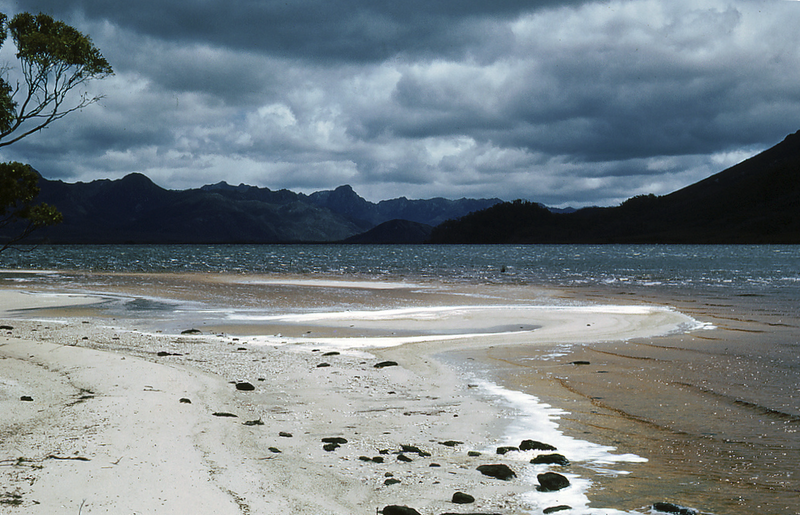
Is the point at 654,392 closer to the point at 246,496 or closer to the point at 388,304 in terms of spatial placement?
the point at 246,496

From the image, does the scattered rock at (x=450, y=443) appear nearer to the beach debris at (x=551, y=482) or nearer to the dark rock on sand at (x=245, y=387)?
the beach debris at (x=551, y=482)

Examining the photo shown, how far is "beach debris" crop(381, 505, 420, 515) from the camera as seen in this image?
6648mm

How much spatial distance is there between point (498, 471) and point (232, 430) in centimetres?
439

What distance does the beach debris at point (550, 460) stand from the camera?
28.7ft

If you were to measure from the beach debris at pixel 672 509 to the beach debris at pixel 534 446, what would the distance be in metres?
2.25

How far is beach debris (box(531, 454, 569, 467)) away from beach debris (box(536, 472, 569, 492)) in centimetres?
77

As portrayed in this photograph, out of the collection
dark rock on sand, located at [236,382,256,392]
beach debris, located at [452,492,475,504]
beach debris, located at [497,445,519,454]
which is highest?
beach debris, located at [452,492,475,504]

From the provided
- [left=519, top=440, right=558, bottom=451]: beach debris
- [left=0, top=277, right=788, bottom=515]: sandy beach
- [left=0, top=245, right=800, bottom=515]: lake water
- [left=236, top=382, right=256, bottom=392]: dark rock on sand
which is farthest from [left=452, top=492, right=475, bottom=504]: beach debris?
[left=236, top=382, right=256, bottom=392]: dark rock on sand

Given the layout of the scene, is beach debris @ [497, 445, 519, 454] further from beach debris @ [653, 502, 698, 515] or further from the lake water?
beach debris @ [653, 502, 698, 515]

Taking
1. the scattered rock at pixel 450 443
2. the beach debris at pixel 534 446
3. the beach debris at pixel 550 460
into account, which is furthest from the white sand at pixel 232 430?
the beach debris at pixel 534 446

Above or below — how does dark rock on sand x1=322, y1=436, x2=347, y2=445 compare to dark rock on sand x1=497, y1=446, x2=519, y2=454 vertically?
above

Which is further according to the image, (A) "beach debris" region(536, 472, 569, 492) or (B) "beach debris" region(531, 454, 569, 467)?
(B) "beach debris" region(531, 454, 569, 467)

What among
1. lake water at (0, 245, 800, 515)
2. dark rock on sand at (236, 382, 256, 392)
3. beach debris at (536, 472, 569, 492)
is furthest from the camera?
dark rock on sand at (236, 382, 256, 392)

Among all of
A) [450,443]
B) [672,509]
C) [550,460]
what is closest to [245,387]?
[450,443]
